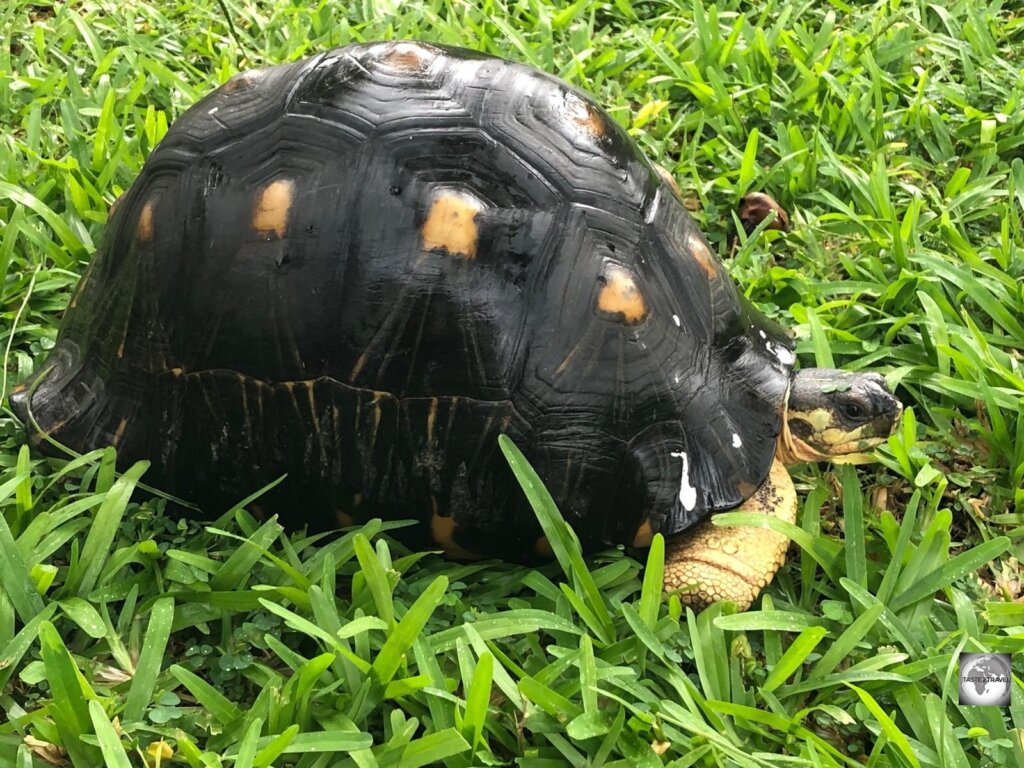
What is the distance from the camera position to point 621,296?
2256 mm

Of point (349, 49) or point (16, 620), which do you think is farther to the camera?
point (349, 49)

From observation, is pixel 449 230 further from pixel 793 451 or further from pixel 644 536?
pixel 793 451

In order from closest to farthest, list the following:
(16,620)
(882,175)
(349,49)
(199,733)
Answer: (199,733) < (16,620) < (349,49) < (882,175)

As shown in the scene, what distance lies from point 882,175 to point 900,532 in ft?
5.58

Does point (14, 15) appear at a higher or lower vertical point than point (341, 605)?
higher

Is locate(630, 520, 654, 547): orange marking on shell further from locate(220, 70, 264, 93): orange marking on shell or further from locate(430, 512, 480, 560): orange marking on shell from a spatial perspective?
locate(220, 70, 264, 93): orange marking on shell

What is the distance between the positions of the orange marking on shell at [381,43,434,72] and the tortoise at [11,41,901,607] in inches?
0.5

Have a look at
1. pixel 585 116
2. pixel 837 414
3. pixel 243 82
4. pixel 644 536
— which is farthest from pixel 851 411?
pixel 243 82

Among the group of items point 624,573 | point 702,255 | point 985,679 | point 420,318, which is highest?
point 420,318

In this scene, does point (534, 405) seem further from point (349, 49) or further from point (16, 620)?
point (16, 620)

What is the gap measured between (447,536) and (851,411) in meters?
1.16

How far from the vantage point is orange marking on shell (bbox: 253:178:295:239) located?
2.22 metres

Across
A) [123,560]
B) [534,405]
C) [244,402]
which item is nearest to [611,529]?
[534,405]

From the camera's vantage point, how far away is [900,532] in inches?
95.1
